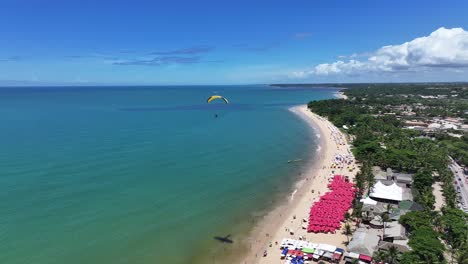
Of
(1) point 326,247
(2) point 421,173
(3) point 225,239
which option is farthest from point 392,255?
(2) point 421,173

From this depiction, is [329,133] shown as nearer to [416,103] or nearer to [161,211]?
[161,211]

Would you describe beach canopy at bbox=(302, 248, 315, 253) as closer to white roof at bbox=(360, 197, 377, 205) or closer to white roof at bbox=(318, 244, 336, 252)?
white roof at bbox=(318, 244, 336, 252)

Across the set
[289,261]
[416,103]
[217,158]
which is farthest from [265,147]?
[416,103]

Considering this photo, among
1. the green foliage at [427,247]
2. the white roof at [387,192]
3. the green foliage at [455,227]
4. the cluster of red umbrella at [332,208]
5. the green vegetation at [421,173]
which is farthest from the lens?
the white roof at [387,192]

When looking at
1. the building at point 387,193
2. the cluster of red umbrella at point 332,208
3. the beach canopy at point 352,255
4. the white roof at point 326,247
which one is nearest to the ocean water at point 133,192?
the cluster of red umbrella at point 332,208

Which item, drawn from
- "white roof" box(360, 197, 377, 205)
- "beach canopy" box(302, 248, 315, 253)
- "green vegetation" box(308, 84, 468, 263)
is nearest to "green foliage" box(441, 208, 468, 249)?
"green vegetation" box(308, 84, 468, 263)

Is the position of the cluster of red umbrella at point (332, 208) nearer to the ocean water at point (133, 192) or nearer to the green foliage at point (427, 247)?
the ocean water at point (133, 192)
